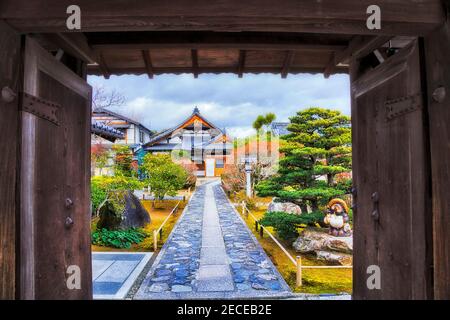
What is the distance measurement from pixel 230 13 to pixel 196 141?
25505 millimetres

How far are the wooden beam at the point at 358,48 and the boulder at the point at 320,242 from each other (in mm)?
5170

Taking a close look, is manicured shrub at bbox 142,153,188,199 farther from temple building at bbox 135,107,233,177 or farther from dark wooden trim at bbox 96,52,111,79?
dark wooden trim at bbox 96,52,111,79

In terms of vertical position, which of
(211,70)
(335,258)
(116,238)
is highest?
(211,70)

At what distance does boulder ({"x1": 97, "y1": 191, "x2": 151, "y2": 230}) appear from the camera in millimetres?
8727

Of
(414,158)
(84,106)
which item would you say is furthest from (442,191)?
(84,106)

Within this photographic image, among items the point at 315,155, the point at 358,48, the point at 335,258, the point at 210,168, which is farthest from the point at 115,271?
the point at 210,168

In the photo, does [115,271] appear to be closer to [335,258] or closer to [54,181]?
[54,181]

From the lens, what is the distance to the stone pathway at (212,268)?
482 centimetres

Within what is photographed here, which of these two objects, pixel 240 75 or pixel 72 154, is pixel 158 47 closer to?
pixel 240 75

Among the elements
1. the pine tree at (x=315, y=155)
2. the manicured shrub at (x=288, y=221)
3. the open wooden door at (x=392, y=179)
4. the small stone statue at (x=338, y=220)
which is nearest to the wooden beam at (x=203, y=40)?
the open wooden door at (x=392, y=179)

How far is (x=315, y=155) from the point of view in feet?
26.7

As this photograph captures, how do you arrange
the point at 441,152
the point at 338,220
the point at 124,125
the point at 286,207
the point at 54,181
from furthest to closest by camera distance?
the point at 124,125 → the point at 286,207 → the point at 338,220 → the point at 54,181 → the point at 441,152

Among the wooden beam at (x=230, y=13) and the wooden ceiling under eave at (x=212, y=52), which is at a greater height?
the wooden ceiling under eave at (x=212, y=52)

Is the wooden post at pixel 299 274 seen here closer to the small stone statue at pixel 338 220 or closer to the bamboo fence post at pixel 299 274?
the bamboo fence post at pixel 299 274
